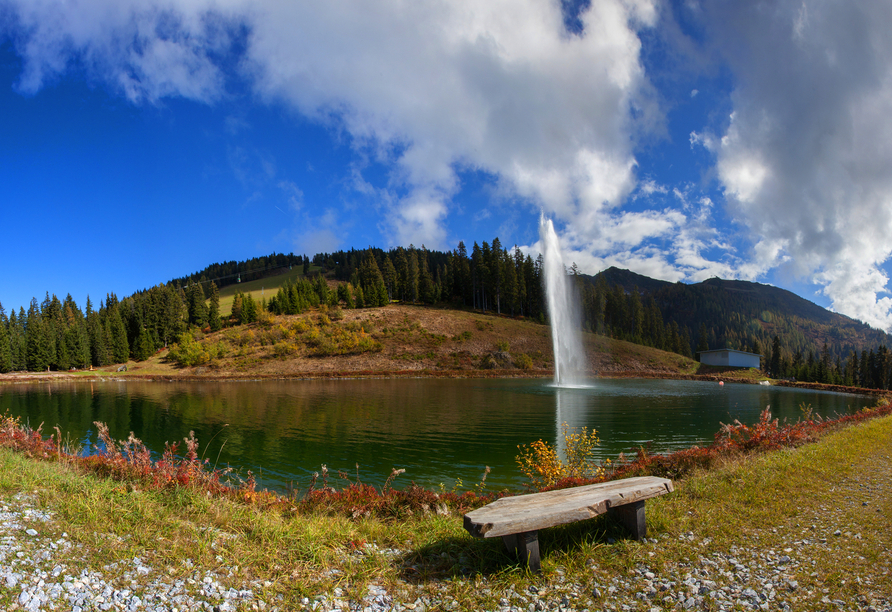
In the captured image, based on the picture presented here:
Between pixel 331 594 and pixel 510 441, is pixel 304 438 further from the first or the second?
pixel 331 594

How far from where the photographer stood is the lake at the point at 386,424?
15.3 metres

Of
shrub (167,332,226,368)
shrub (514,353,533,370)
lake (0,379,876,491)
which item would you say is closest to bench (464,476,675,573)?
lake (0,379,876,491)

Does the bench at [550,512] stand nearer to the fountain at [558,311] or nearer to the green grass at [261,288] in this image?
the fountain at [558,311]

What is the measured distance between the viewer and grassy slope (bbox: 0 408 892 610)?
4734mm

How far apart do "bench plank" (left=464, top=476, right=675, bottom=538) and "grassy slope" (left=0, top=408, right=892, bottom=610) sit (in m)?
0.51

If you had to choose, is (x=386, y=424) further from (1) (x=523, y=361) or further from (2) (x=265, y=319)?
(2) (x=265, y=319)

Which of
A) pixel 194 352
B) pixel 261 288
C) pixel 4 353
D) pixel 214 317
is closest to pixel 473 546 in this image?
pixel 194 352

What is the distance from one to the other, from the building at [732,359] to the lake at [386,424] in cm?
5675

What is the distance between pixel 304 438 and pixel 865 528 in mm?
18650

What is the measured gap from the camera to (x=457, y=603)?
453 centimetres

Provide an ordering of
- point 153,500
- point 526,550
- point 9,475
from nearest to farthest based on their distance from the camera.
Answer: point 526,550 < point 153,500 < point 9,475

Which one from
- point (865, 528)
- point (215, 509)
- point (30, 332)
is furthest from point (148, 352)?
point (865, 528)

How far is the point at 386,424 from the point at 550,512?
61.8 ft

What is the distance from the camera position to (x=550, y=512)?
5227 millimetres
